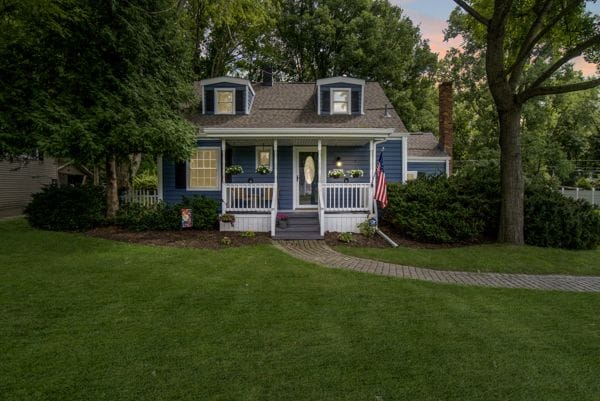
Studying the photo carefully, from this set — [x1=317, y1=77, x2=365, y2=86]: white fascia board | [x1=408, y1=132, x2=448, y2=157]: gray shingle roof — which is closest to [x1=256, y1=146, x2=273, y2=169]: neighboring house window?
[x1=317, y1=77, x2=365, y2=86]: white fascia board

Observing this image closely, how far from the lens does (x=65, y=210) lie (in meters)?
10.3

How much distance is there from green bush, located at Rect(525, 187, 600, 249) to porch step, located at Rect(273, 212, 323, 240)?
578 centimetres

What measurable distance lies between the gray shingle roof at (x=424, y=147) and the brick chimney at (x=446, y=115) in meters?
0.33

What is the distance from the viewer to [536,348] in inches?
141

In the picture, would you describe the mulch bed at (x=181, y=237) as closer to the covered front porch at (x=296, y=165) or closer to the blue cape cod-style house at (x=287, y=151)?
the blue cape cod-style house at (x=287, y=151)

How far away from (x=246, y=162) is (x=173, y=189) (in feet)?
9.35

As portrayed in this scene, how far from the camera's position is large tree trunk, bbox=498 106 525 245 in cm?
901

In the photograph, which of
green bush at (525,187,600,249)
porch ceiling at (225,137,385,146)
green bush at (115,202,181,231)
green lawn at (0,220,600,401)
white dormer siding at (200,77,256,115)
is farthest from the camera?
white dormer siding at (200,77,256,115)

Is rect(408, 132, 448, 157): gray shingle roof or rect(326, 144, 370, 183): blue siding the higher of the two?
rect(408, 132, 448, 157): gray shingle roof

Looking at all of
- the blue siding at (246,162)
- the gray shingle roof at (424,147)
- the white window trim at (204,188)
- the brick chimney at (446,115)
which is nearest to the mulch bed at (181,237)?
the white window trim at (204,188)

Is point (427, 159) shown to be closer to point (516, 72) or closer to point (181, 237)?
point (516, 72)

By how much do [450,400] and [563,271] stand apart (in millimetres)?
6275

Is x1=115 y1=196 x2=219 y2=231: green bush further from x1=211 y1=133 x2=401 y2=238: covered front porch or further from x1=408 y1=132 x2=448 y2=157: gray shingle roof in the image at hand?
x1=408 y1=132 x2=448 y2=157: gray shingle roof

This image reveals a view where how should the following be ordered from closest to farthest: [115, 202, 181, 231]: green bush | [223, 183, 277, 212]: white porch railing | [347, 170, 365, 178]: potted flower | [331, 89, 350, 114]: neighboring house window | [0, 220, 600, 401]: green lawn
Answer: [0, 220, 600, 401]: green lawn < [115, 202, 181, 231]: green bush < [223, 183, 277, 212]: white porch railing < [347, 170, 365, 178]: potted flower < [331, 89, 350, 114]: neighboring house window
